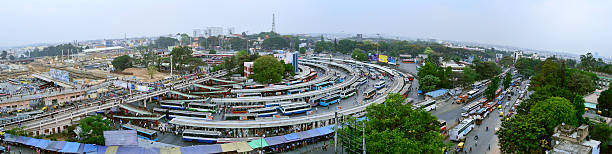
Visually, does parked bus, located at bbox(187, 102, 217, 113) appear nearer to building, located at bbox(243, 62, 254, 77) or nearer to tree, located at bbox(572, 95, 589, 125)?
building, located at bbox(243, 62, 254, 77)

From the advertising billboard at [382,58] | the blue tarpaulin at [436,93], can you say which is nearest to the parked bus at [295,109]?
the blue tarpaulin at [436,93]

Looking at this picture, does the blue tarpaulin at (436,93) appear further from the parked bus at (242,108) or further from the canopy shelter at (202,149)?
the canopy shelter at (202,149)

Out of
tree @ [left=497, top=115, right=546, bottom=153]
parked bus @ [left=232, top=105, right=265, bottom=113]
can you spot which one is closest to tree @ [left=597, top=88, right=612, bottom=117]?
tree @ [left=497, top=115, right=546, bottom=153]

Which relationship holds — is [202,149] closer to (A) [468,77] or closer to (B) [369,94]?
(B) [369,94]

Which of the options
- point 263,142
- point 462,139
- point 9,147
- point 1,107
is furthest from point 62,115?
point 462,139

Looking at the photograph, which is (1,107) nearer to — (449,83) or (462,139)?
(462,139)

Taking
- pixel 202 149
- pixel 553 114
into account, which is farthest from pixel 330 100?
pixel 553 114
